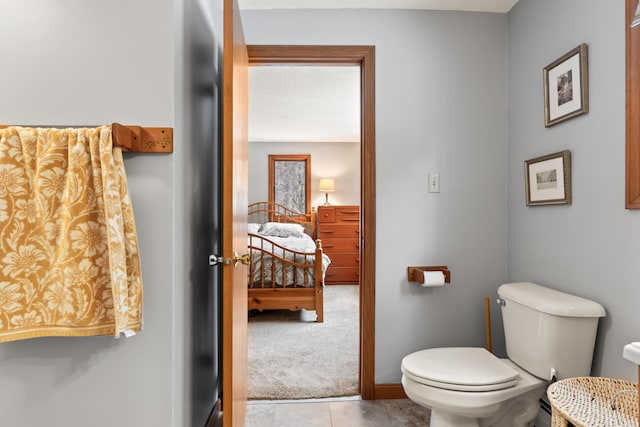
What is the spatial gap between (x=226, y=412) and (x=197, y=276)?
0.58 metres

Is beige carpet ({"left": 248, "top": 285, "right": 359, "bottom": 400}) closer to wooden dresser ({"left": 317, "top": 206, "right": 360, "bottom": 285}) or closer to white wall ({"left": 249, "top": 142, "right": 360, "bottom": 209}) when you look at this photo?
wooden dresser ({"left": 317, "top": 206, "right": 360, "bottom": 285})

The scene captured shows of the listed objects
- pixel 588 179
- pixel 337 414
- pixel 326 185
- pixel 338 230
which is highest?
pixel 326 185

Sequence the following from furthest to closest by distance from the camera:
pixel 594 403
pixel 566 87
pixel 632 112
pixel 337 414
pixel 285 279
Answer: pixel 285 279 → pixel 337 414 → pixel 566 87 → pixel 632 112 → pixel 594 403

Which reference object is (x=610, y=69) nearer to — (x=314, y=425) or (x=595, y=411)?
(x=595, y=411)

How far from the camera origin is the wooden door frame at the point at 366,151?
85.3 inches

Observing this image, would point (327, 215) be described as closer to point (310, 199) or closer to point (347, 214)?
point (347, 214)

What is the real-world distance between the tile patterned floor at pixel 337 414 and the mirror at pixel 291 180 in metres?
4.37

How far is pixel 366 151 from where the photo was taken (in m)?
2.20

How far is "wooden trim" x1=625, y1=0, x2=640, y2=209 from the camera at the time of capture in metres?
1.35

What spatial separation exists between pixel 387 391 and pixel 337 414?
350mm

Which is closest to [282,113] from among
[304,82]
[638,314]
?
[304,82]

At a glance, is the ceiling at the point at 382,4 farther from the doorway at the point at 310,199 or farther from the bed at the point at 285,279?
the bed at the point at 285,279

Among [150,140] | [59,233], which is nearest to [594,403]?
[150,140]

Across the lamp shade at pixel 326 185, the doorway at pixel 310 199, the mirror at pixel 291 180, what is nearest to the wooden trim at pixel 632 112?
the doorway at pixel 310 199
